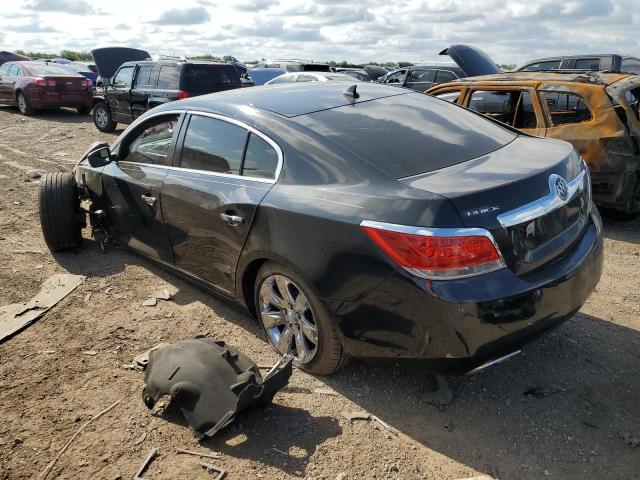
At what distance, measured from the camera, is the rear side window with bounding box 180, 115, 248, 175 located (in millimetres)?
3336

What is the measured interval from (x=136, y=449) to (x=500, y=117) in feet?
17.4

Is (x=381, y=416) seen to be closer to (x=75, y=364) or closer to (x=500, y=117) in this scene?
(x=75, y=364)

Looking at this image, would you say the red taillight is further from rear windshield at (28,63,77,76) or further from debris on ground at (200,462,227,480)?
rear windshield at (28,63,77,76)

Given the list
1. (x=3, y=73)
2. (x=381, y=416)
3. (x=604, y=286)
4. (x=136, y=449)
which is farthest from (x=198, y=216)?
(x=3, y=73)

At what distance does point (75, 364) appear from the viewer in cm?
333

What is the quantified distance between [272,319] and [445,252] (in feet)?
4.26

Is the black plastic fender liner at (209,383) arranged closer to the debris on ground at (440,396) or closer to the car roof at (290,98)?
the debris on ground at (440,396)

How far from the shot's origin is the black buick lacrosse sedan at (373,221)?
2.40 meters

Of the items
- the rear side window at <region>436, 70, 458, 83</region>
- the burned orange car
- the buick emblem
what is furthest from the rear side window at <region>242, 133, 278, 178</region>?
the rear side window at <region>436, 70, 458, 83</region>

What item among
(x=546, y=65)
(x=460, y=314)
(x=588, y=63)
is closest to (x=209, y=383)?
(x=460, y=314)

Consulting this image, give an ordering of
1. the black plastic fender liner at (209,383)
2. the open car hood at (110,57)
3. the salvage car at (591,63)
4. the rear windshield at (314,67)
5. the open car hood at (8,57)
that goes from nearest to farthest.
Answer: the black plastic fender liner at (209,383) < the salvage car at (591,63) < the rear windshield at (314,67) < the open car hood at (110,57) < the open car hood at (8,57)

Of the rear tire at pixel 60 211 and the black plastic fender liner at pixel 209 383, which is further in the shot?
the rear tire at pixel 60 211

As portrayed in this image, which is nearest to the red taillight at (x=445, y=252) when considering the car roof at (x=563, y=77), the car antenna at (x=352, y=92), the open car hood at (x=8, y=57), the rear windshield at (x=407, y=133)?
the rear windshield at (x=407, y=133)

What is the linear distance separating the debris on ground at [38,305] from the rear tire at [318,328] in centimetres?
189
